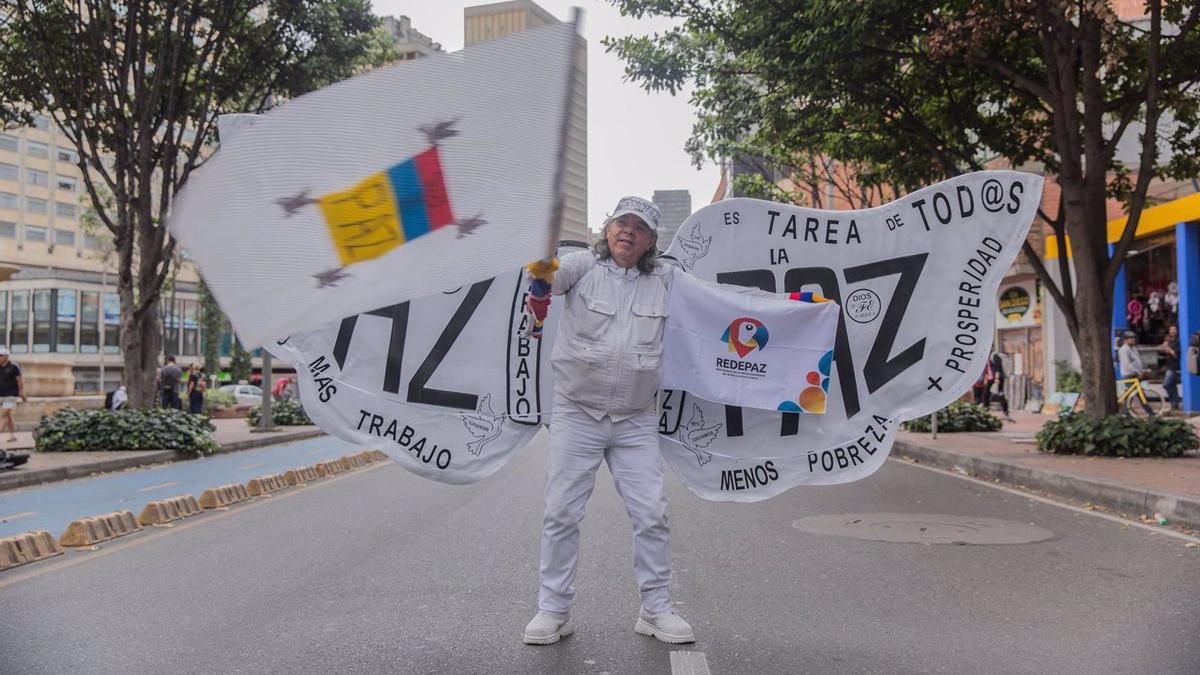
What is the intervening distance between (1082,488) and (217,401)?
32.4m

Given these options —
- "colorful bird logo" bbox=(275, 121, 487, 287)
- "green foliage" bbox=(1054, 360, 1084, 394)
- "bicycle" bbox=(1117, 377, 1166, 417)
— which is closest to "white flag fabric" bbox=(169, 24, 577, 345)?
"colorful bird logo" bbox=(275, 121, 487, 287)

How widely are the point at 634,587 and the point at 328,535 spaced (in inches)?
127

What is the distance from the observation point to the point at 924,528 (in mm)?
8227

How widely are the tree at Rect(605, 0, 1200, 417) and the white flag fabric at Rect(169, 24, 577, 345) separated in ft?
29.3

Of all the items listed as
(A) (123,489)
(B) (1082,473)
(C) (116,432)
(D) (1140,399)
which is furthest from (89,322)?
(B) (1082,473)

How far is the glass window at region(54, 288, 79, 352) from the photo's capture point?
225ft

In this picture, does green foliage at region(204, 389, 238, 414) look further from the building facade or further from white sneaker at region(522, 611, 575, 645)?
the building facade

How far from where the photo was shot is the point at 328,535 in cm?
813

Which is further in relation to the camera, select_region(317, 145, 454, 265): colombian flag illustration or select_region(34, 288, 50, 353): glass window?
select_region(34, 288, 50, 353): glass window

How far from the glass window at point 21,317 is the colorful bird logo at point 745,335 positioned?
243 ft

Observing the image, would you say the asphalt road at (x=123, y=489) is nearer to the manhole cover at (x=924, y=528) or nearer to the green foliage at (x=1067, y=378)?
the manhole cover at (x=924, y=528)

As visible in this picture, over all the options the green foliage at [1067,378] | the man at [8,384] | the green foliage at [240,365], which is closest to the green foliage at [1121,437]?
the green foliage at [1067,378]

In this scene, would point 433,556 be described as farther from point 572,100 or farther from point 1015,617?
point 572,100

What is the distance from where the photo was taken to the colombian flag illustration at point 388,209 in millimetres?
3406
